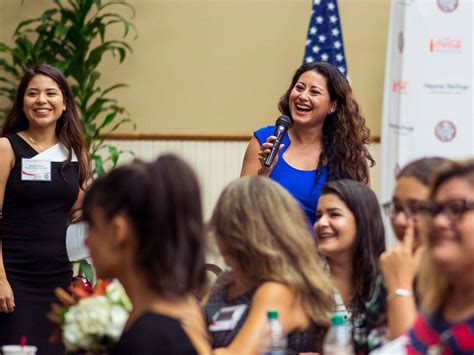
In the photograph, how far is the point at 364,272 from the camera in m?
3.29

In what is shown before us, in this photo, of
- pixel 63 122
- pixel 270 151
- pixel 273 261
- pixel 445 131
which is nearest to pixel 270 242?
pixel 273 261

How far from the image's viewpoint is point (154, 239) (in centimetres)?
240

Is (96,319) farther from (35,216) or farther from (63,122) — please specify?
(63,122)

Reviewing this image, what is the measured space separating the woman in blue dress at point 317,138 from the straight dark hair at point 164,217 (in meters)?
2.02

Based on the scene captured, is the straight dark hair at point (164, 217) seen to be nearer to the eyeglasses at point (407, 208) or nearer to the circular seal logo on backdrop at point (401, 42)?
the eyeglasses at point (407, 208)

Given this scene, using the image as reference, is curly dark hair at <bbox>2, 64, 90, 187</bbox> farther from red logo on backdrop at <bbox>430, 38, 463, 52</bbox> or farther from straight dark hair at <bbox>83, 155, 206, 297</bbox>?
red logo on backdrop at <bbox>430, 38, 463, 52</bbox>

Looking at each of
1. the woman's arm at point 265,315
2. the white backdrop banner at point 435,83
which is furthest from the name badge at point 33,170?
the white backdrop banner at point 435,83

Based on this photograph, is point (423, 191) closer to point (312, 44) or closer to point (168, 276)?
point (168, 276)

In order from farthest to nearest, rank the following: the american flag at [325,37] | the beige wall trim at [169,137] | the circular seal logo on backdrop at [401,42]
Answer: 1. the beige wall trim at [169,137]
2. the american flag at [325,37]
3. the circular seal logo on backdrop at [401,42]

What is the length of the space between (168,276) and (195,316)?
109mm

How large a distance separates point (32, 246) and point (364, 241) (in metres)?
1.89

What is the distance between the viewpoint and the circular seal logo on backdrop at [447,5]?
22.3 feet

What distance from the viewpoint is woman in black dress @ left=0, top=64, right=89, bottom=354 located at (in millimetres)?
4699

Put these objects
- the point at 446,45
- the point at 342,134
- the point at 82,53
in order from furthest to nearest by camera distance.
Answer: the point at 82,53, the point at 446,45, the point at 342,134
